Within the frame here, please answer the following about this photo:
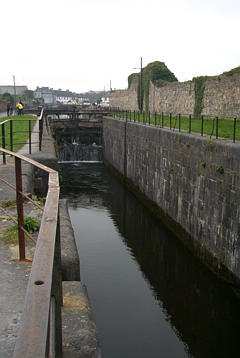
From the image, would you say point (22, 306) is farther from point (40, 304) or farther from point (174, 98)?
point (174, 98)

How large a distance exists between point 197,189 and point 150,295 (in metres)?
2.95

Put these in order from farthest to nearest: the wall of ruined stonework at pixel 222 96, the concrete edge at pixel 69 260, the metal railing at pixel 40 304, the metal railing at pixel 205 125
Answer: the wall of ruined stonework at pixel 222 96
the metal railing at pixel 205 125
the concrete edge at pixel 69 260
the metal railing at pixel 40 304

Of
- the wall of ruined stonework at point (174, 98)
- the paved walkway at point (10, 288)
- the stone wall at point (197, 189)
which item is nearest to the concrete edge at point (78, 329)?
the paved walkway at point (10, 288)

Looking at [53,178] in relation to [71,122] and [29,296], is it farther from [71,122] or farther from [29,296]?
[71,122]

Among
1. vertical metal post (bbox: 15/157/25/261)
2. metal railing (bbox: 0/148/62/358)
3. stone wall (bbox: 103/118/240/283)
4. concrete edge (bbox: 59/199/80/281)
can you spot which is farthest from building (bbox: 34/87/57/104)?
metal railing (bbox: 0/148/62/358)

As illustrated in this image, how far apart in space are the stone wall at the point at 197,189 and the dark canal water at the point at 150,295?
530 millimetres

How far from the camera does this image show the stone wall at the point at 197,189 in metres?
8.00

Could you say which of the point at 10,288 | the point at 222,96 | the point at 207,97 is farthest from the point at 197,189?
the point at 207,97

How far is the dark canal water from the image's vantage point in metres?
6.79

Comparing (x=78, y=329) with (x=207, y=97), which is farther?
(x=207, y=97)

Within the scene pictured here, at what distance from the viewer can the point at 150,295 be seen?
8.55 m

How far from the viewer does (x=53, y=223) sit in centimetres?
206

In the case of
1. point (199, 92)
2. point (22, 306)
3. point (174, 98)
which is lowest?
point (22, 306)

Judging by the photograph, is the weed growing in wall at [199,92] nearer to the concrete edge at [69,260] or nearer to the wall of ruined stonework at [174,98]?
the wall of ruined stonework at [174,98]
